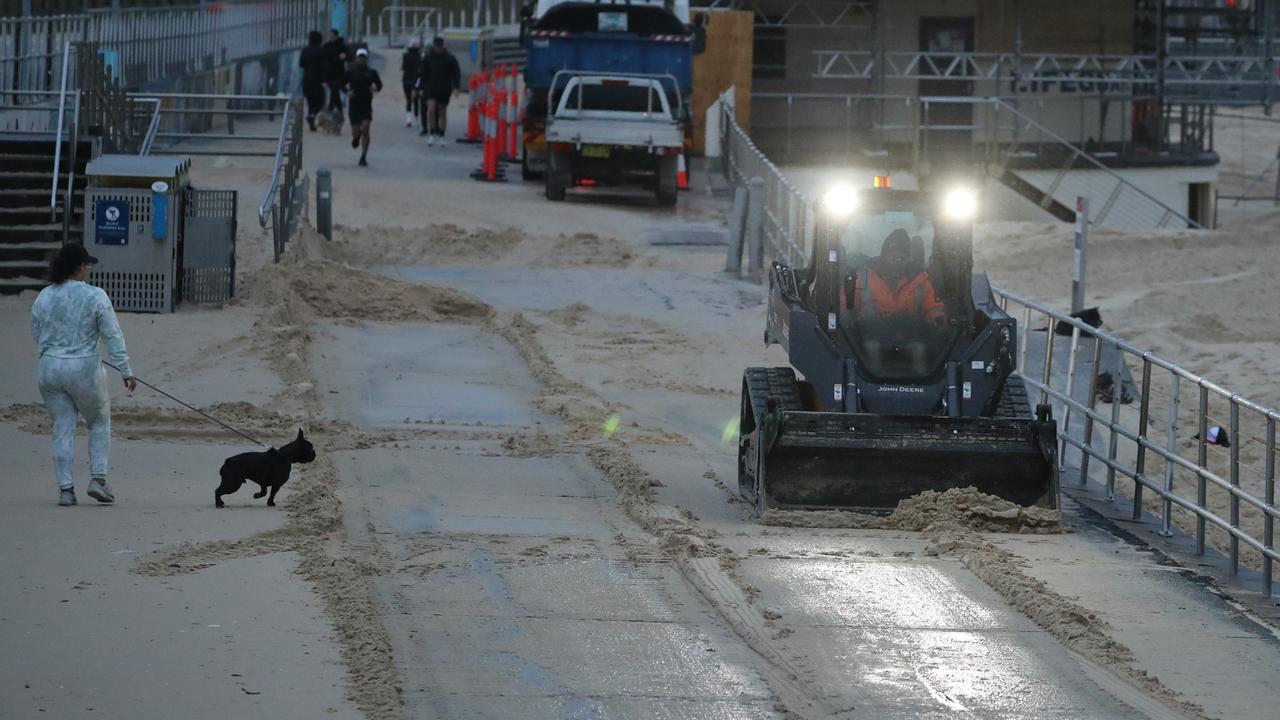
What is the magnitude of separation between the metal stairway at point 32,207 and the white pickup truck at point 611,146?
9.51 m

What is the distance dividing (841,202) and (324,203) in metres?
13.7

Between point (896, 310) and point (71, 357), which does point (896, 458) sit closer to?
point (896, 310)

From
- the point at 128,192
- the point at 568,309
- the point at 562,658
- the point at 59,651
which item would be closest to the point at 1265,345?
the point at 568,309

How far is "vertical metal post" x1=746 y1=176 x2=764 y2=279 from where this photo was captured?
24000 mm

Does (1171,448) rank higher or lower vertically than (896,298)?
lower

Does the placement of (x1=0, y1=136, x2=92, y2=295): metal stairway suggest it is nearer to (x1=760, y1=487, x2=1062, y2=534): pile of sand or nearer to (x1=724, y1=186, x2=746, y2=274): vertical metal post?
(x1=724, y1=186, x2=746, y2=274): vertical metal post

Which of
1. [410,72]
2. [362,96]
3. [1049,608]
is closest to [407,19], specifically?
[410,72]

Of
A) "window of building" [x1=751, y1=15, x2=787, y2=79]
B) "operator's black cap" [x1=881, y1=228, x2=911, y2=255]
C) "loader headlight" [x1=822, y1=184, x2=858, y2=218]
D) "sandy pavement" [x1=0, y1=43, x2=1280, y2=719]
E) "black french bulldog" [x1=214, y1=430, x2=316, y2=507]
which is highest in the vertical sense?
"window of building" [x1=751, y1=15, x2=787, y2=79]

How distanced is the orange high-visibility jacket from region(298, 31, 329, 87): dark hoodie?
24.3 metres

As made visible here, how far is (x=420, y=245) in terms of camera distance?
25297 mm

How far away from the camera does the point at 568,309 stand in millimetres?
21000

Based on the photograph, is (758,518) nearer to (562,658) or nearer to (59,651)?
(562,658)

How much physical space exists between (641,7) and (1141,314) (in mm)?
14777

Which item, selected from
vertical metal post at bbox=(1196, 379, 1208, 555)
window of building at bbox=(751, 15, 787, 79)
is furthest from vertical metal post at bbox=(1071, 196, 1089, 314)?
window of building at bbox=(751, 15, 787, 79)
